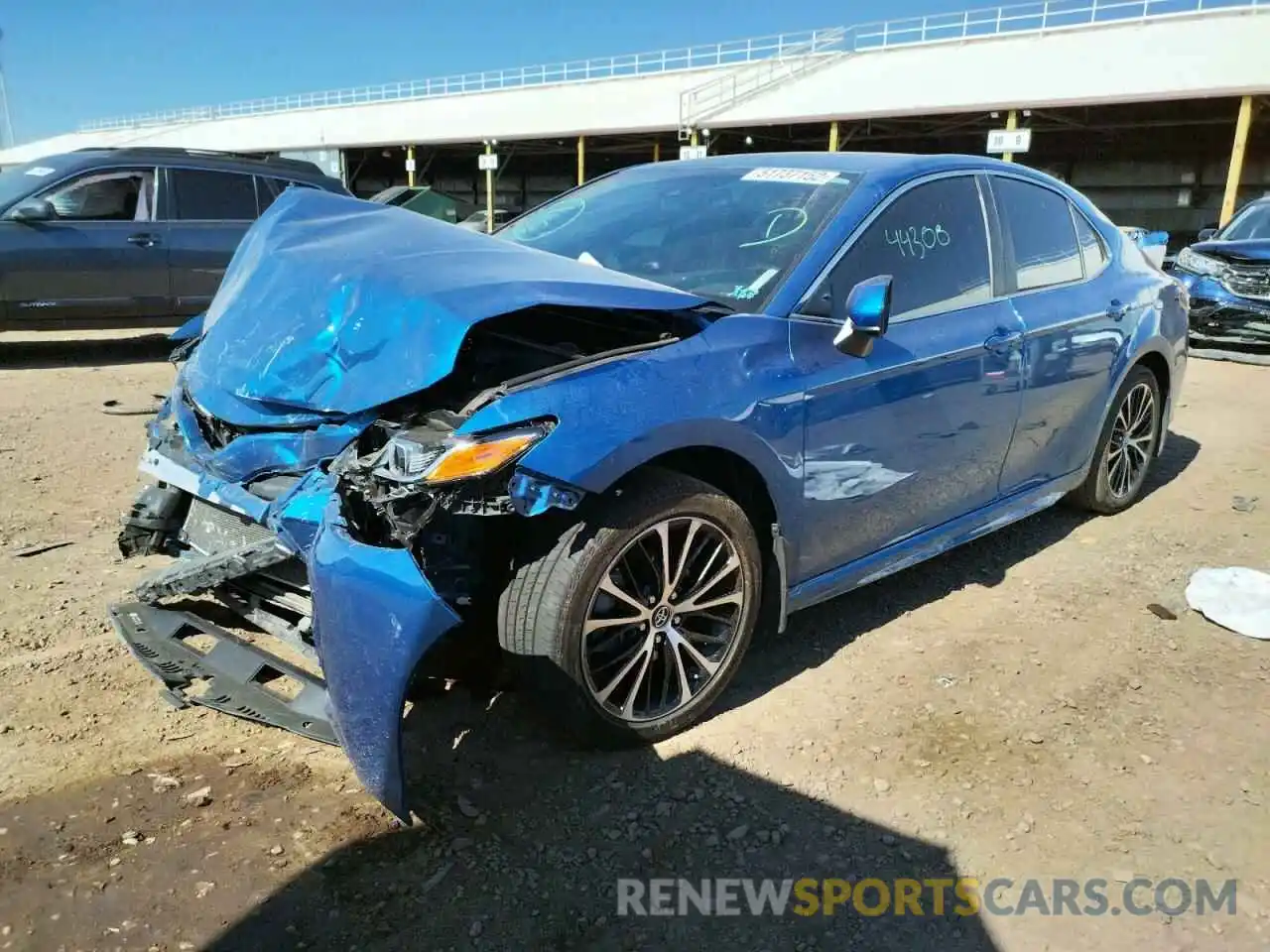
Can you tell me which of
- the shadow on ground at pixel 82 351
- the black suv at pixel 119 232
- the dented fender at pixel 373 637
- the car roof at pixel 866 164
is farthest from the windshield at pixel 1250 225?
the shadow on ground at pixel 82 351

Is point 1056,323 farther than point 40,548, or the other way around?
point 40,548

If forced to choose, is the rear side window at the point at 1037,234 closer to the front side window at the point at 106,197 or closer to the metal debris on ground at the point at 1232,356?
the metal debris on ground at the point at 1232,356

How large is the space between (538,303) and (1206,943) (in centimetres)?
226

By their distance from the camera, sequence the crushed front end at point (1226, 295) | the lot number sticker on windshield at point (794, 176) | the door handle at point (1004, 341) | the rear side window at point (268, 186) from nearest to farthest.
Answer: the lot number sticker on windshield at point (794, 176)
the door handle at point (1004, 341)
the rear side window at point (268, 186)
the crushed front end at point (1226, 295)

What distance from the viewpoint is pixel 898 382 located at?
326 centimetres

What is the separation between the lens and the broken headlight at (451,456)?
2.35 metres

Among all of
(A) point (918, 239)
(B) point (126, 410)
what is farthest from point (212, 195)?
(A) point (918, 239)

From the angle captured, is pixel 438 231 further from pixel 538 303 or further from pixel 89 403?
pixel 89 403

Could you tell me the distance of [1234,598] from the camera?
3.98m

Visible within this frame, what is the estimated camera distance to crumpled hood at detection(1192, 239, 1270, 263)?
381 inches

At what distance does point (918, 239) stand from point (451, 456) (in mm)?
2047

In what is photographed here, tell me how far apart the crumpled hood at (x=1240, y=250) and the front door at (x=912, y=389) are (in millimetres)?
7711

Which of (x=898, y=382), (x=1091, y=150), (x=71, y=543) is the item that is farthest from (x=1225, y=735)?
(x=1091, y=150)

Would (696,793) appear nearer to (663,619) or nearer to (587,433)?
(663,619)
